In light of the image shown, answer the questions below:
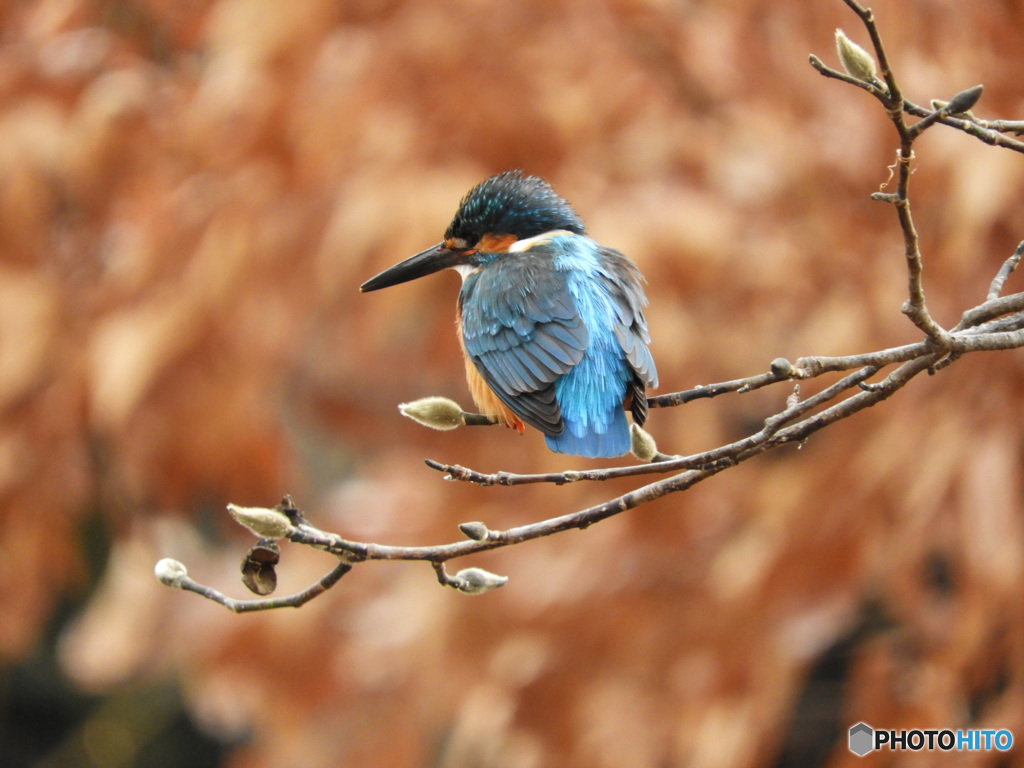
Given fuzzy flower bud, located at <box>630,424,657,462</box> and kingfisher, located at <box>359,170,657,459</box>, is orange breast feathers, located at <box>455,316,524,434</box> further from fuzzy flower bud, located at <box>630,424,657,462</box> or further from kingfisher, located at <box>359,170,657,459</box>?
fuzzy flower bud, located at <box>630,424,657,462</box>

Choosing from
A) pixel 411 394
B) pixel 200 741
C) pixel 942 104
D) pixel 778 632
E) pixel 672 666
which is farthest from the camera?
pixel 200 741

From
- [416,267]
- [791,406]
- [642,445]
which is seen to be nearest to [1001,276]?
[791,406]

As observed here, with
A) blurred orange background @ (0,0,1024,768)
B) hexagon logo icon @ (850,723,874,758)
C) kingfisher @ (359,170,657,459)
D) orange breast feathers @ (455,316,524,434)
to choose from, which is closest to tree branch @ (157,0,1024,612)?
kingfisher @ (359,170,657,459)

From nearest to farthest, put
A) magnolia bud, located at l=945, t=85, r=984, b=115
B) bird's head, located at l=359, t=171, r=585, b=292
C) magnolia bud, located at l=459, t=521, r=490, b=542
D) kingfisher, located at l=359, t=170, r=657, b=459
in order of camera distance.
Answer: magnolia bud, located at l=945, t=85, r=984, b=115 → magnolia bud, located at l=459, t=521, r=490, b=542 → kingfisher, located at l=359, t=170, r=657, b=459 → bird's head, located at l=359, t=171, r=585, b=292

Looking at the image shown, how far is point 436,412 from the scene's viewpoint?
1031mm

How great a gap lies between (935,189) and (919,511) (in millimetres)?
825

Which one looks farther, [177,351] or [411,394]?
[411,394]

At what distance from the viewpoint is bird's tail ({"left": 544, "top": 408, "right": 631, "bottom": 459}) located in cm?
108

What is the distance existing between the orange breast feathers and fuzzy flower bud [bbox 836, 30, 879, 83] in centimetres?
57

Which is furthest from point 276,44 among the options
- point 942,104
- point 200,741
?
point 200,741

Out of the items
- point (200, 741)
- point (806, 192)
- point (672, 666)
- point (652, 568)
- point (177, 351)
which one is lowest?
Answer: point (200, 741)

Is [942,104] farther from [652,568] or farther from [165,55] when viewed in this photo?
[165,55]

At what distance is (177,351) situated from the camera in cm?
316

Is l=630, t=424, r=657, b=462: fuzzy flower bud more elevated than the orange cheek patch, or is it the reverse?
the orange cheek patch
